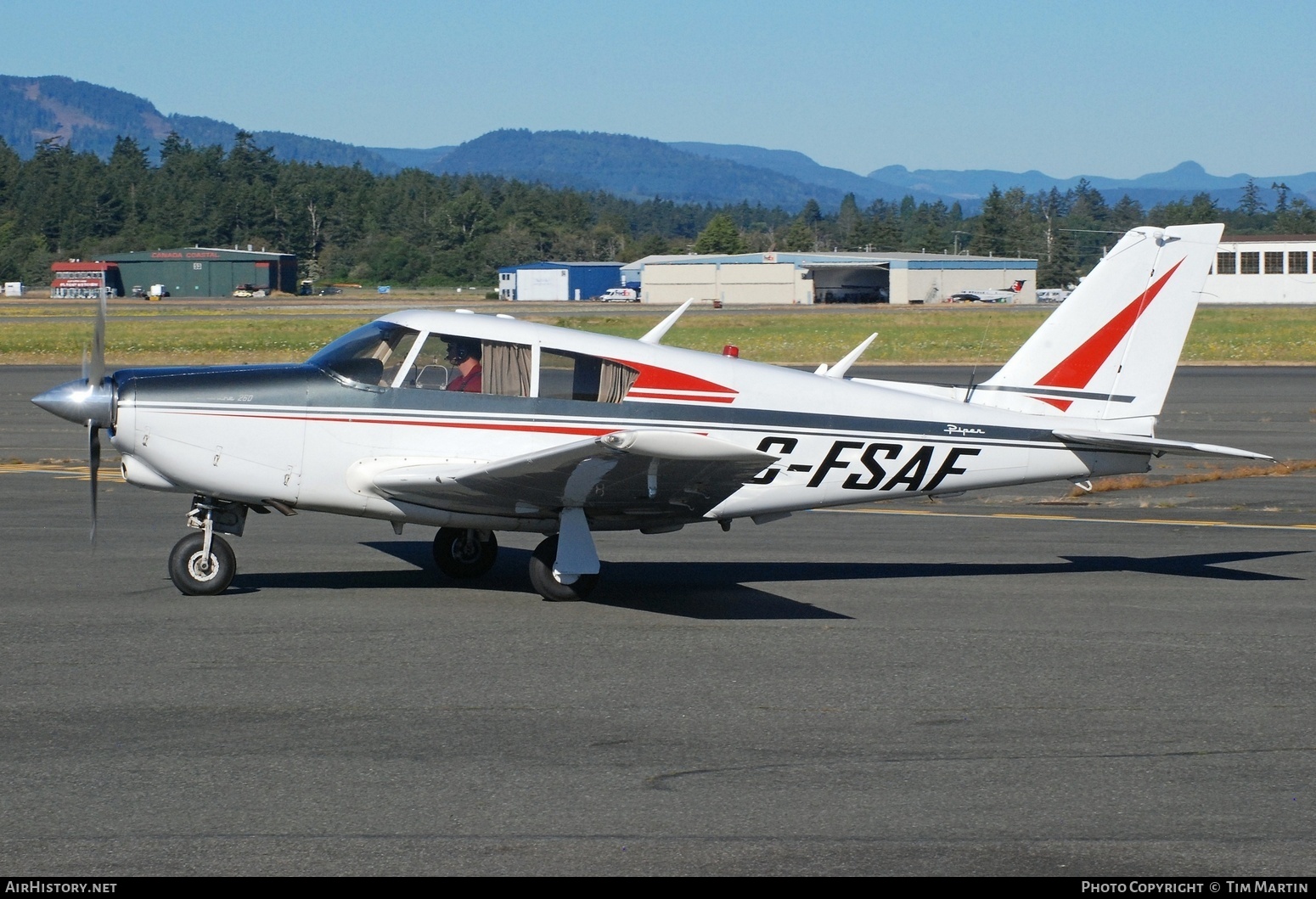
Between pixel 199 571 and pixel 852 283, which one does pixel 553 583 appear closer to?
pixel 199 571

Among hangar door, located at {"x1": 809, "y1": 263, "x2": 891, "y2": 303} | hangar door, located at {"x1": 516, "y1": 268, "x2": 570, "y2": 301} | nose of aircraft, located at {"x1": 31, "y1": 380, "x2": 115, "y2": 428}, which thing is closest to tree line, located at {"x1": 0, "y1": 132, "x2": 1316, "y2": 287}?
hangar door, located at {"x1": 516, "y1": 268, "x2": 570, "y2": 301}

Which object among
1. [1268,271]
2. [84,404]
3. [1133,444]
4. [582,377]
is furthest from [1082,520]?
[1268,271]

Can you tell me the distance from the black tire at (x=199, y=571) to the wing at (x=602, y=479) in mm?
1245

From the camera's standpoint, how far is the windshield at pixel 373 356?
30.5ft

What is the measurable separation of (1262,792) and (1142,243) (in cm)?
571

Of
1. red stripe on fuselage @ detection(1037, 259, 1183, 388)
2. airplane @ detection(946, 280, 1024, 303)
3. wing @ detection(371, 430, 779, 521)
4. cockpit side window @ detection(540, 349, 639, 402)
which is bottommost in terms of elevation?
wing @ detection(371, 430, 779, 521)

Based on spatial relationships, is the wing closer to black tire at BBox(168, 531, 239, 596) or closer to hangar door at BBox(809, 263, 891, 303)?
black tire at BBox(168, 531, 239, 596)

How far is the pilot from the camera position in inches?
369

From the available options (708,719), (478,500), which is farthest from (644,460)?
(708,719)

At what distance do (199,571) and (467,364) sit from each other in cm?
231

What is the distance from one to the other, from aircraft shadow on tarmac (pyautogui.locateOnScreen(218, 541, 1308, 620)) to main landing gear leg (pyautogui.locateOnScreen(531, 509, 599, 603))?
18 cm

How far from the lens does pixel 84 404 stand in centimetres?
892

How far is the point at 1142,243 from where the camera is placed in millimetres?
10305
